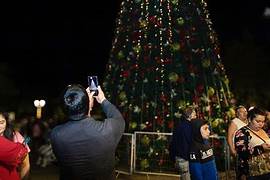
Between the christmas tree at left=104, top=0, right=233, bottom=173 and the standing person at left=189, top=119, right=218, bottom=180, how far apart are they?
388 centimetres

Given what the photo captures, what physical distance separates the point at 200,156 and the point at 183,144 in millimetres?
325

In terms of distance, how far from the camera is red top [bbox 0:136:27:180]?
413 centimetres

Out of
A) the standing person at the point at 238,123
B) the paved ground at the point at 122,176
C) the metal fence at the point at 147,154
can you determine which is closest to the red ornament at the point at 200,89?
the metal fence at the point at 147,154

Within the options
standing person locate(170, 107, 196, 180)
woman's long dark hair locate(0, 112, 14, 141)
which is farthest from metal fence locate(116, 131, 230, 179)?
woman's long dark hair locate(0, 112, 14, 141)

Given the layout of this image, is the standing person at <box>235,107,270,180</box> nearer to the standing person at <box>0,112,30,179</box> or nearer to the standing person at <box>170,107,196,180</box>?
the standing person at <box>170,107,196,180</box>

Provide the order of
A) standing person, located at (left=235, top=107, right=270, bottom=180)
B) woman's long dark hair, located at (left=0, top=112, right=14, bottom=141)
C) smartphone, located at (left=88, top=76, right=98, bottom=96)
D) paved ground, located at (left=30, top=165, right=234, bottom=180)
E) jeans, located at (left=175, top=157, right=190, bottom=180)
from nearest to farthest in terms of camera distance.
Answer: smartphone, located at (left=88, top=76, right=98, bottom=96)
woman's long dark hair, located at (left=0, top=112, right=14, bottom=141)
standing person, located at (left=235, top=107, right=270, bottom=180)
jeans, located at (left=175, top=157, right=190, bottom=180)
paved ground, located at (left=30, top=165, right=234, bottom=180)

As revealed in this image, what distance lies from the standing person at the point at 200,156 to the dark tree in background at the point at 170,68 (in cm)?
389

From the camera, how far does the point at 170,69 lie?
11211 millimetres

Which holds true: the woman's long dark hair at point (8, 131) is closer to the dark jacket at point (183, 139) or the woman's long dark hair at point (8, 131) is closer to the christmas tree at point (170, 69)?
the dark jacket at point (183, 139)

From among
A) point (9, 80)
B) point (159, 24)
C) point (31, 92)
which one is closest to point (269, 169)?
point (159, 24)

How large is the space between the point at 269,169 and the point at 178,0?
6808mm

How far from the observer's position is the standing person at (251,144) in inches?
210

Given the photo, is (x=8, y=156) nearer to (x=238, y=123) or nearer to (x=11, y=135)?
(x=11, y=135)

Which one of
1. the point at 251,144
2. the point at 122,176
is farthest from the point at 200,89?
the point at 251,144
